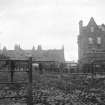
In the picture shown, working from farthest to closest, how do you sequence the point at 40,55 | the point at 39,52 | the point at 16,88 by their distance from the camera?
1. the point at 39,52
2. the point at 40,55
3. the point at 16,88

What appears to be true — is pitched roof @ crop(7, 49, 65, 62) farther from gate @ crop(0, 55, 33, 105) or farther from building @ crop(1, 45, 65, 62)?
gate @ crop(0, 55, 33, 105)

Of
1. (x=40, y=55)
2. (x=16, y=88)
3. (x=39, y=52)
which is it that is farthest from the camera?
(x=39, y=52)

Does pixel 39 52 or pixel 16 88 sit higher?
pixel 39 52

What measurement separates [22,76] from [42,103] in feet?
27.8

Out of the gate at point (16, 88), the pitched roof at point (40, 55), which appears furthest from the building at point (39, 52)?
the gate at point (16, 88)

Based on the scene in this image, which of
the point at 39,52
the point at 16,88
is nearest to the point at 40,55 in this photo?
the point at 39,52

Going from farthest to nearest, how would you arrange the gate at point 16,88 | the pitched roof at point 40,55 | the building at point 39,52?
the building at point 39,52 < the pitched roof at point 40,55 < the gate at point 16,88

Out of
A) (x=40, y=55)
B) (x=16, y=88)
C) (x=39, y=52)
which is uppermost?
(x=39, y=52)

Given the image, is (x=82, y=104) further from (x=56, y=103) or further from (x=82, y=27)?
(x=82, y=27)

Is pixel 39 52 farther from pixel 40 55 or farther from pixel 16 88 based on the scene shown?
pixel 16 88

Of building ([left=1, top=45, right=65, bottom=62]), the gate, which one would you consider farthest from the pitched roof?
the gate

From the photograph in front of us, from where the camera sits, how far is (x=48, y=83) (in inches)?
556

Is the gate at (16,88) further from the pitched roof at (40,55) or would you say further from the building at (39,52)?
the building at (39,52)

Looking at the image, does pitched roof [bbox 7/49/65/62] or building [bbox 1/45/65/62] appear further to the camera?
building [bbox 1/45/65/62]
